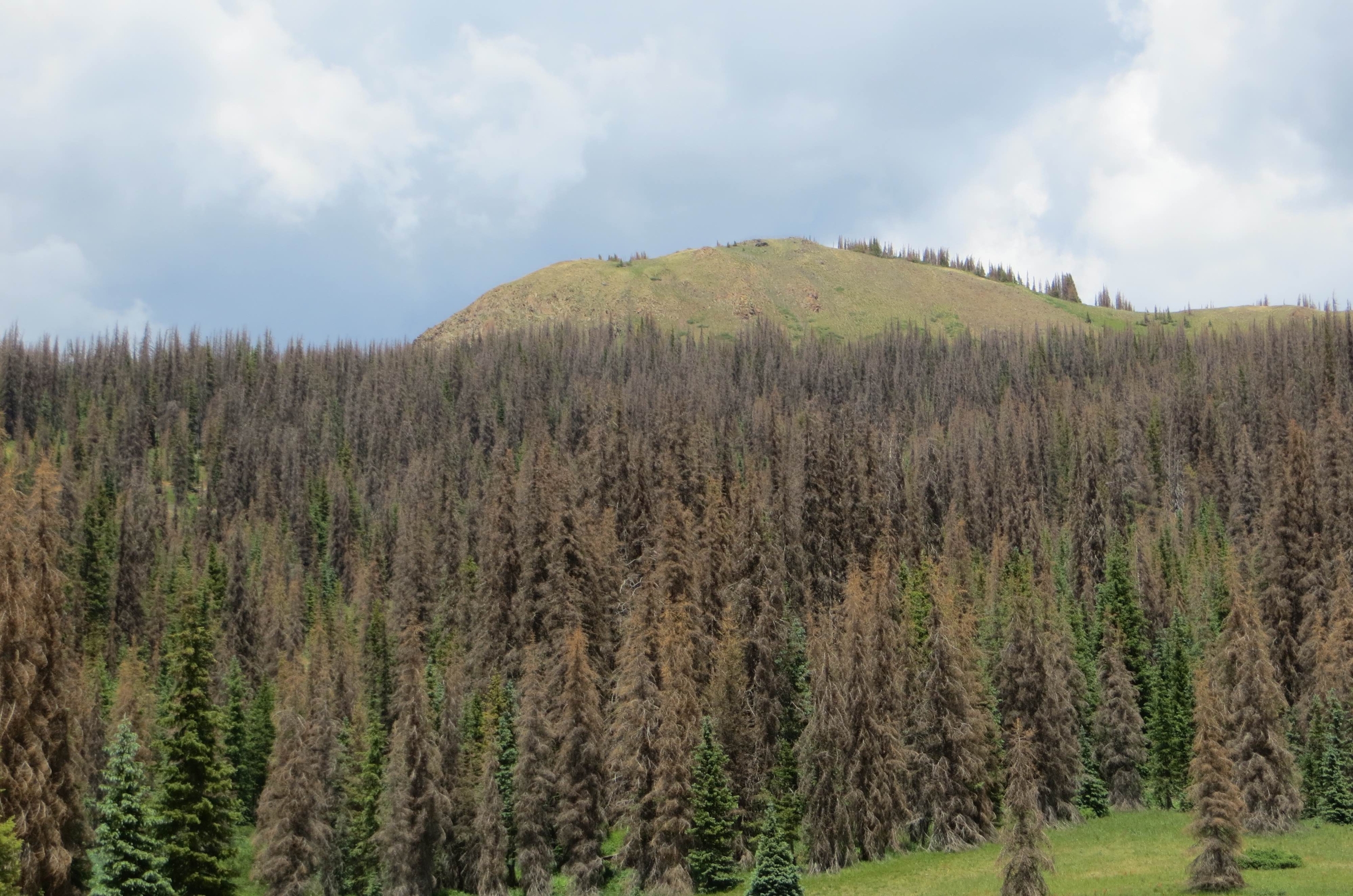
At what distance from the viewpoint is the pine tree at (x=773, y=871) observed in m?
40.9

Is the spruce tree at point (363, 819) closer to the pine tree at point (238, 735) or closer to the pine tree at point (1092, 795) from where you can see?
the pine tree at point (238, 735)

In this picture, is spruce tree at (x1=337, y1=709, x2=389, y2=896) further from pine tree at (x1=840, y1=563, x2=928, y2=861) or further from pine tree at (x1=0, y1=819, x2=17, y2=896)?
pine tree at (x1=0, y1=819, x2=17, y2=896)

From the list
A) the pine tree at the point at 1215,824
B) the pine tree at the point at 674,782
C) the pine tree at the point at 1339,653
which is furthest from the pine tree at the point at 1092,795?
the pine tree at the point at 674,782

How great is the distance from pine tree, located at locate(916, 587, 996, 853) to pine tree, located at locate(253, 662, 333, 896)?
32.8m

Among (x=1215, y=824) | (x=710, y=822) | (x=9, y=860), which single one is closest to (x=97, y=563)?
(x=710, y=822)

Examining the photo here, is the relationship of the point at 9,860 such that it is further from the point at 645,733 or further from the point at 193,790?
the point at 645,733

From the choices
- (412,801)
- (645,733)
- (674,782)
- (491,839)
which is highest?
(645,733)

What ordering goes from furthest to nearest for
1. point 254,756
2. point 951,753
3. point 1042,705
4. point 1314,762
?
point 254,756, point 1042,705, point 1314,762, point 951,753

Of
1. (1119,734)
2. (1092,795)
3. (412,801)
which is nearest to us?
(412,801)

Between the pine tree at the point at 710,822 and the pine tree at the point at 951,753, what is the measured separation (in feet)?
35.3

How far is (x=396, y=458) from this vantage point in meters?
183

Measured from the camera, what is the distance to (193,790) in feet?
117

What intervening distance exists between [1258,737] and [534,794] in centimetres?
3638

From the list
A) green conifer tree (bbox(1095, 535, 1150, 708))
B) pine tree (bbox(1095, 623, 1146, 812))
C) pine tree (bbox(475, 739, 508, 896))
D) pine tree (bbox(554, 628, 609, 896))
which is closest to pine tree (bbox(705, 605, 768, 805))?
pine tree (bbox(554, 628, 609, 896))
